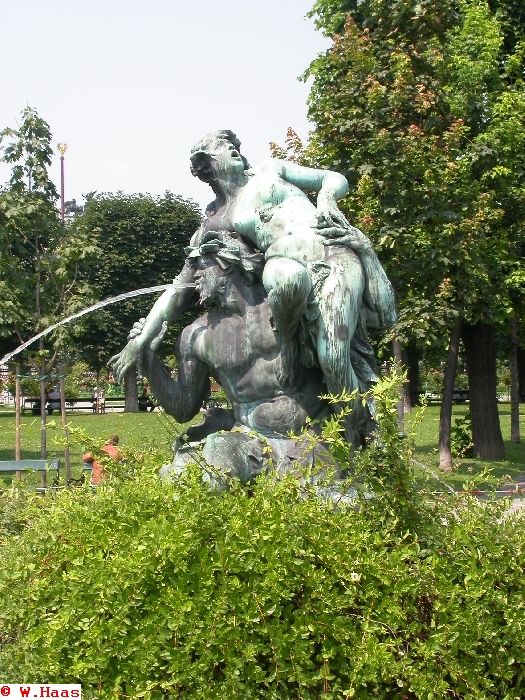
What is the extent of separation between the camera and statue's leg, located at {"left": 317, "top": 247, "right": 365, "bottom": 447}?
15.3 ft

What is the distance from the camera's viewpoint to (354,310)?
4.79 meters

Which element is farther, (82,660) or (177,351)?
(177,351)

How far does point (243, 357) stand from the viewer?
4977 mm

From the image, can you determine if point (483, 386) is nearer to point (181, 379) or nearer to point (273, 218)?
point (181, 379)

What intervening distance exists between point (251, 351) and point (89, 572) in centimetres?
203

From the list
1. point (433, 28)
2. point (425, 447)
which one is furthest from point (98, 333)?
point (433, 28)

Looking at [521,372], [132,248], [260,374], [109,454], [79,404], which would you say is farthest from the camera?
[79,404]

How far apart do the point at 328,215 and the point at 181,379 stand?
1.24 m

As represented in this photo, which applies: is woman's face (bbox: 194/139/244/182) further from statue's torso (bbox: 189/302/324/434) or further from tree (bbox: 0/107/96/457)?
tree (bbox: 0/107/96/457)

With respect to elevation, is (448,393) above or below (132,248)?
below

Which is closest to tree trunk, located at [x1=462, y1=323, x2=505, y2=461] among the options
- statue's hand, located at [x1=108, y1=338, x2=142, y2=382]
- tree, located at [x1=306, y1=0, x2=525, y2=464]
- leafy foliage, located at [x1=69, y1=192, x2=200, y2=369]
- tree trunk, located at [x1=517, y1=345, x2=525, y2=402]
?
tree, located at [x1=306, y1=0, x2=525, y2=464]

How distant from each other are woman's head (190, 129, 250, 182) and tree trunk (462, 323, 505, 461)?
11334 mm

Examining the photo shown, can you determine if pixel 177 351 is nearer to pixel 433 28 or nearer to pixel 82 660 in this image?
pixel 82 660

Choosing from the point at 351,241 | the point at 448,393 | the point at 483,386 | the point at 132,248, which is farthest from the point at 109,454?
the point at 132,248
